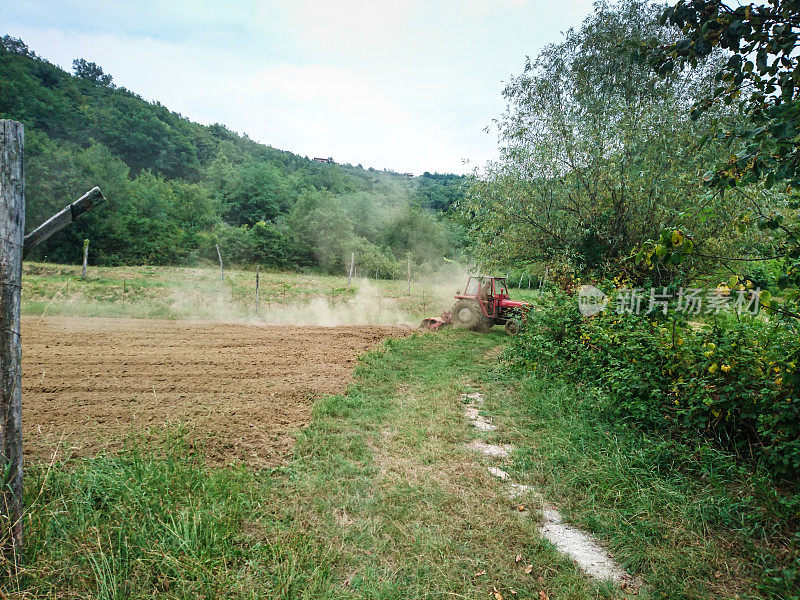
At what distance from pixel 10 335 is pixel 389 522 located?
2613mm

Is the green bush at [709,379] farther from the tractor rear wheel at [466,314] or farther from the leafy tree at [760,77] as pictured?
the tractor rear wheel at [466,314]

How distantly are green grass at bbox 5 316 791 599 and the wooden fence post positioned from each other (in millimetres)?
118

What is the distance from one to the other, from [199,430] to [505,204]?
8.69 metres

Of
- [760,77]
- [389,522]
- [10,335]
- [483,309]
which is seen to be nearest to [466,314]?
[483,309]

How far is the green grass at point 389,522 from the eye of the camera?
Result: 232cm

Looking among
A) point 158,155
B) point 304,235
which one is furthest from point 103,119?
point 304,235

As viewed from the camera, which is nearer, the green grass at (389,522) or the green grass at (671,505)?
the green grass at (389,522)

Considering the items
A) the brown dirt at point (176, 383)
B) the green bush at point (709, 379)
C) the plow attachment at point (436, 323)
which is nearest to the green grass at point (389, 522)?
the green bush at point (709, 379)

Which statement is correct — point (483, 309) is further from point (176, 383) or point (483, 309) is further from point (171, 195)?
point (171, 195)

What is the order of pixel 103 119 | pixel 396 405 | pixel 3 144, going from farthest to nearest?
pixel 103 119
pixel 396 405
pixel 3 144

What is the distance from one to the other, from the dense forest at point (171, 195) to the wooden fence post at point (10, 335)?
18215 millimetres

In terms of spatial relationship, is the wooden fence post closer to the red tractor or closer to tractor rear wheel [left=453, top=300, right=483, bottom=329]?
the red tractor

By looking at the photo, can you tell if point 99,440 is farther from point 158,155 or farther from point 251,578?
point 158,155

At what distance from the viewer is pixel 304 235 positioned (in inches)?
1299
